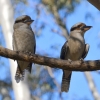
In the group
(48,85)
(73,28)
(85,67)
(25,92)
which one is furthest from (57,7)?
(85,67)

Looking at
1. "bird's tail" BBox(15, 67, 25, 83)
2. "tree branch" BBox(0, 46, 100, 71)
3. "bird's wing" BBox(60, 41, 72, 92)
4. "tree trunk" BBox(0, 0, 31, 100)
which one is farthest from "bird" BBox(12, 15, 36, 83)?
"tree trunk" BBox(0, 0, 31, 100)

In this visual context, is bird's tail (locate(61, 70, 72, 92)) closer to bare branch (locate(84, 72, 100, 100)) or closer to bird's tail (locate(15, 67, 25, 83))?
bird's tail (locate(15, 67, 25, 83))

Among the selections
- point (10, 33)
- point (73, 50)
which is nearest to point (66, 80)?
point (73, 50)

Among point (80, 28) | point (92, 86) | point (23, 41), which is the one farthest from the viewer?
point (92, 86)

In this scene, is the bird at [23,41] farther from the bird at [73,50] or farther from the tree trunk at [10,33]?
the tree trunk at [10,33]

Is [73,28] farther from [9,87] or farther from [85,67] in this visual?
[9,87]

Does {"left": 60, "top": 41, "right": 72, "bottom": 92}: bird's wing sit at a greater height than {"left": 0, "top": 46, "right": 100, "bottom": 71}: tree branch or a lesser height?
lesser

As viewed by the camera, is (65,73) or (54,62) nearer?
(54,62)

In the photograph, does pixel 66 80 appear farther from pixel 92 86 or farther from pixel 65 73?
pixel 92 86

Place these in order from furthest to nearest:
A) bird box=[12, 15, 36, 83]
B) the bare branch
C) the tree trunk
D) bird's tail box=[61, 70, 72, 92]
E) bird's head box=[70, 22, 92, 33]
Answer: the bare branch → the tree trunk → bird's head box=[70, 22, 92, 33] → bird box=[12, 15, 36, 83] → bird's tail box=[61, 70, 72, 92]

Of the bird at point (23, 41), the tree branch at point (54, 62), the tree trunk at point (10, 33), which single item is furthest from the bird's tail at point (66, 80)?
the tree trunk at point (10, 33)

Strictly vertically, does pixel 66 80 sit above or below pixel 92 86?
above

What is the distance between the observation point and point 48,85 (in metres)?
9.08

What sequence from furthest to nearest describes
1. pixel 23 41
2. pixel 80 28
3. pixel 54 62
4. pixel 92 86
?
1. pixel 92 86
2. pixel 80 28
3. pixel 23 41
4. pixel 54 62
